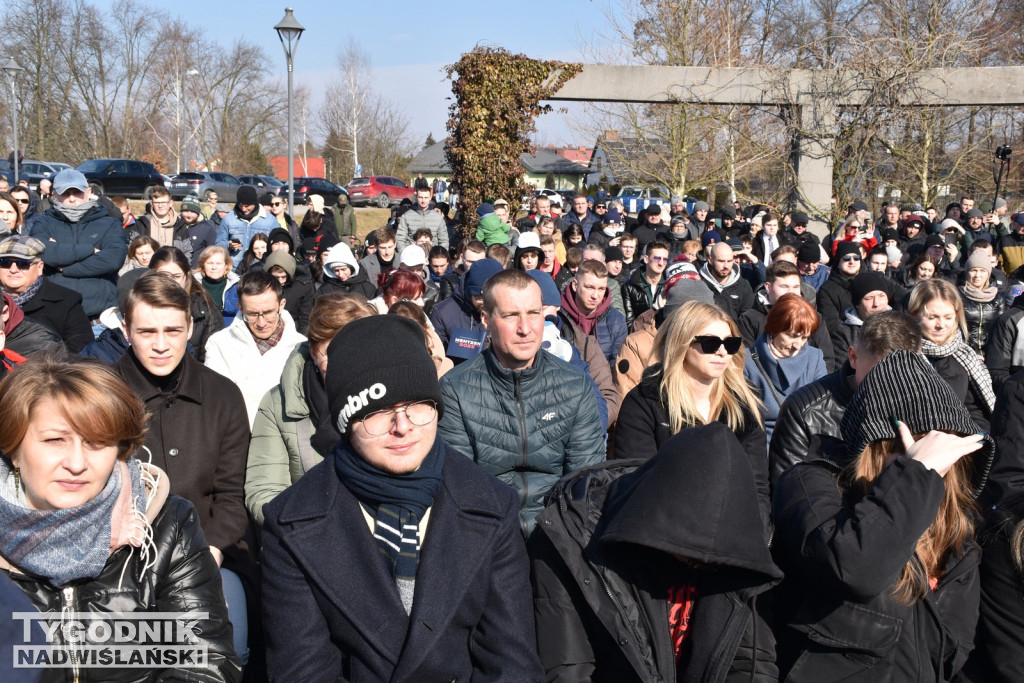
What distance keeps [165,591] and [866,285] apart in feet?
18.9

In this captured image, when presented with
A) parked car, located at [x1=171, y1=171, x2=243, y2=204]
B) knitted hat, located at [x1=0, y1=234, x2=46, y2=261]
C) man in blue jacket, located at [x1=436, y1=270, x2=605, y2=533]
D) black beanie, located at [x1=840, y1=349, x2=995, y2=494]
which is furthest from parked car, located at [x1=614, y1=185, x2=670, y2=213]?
black beanie, located at [x1=840, y1=349, x2=995, y2=494]

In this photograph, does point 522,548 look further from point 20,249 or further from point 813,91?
point 813,91

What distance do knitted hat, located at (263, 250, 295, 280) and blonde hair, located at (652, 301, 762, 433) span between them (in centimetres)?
471

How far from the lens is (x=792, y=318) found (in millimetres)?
5207

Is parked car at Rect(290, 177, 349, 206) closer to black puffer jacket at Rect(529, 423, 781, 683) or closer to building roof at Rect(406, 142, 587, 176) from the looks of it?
building roof at Rect(406, 142, 587, 176)

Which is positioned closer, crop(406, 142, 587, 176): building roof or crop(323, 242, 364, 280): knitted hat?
crop(323, 242, 364, 280): knitted hat

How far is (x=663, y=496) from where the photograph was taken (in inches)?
88.8

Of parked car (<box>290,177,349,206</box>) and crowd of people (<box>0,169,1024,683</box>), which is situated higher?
parked car (<box>290,177,349,206</box>)

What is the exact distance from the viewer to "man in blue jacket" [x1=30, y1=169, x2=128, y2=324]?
23.0ft

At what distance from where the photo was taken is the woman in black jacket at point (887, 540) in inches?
88.0

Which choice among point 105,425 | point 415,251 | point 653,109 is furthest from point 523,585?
point 653,109

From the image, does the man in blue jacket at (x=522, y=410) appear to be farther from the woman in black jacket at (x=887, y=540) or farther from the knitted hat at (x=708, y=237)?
the knitted hat at (x=708, y=237)

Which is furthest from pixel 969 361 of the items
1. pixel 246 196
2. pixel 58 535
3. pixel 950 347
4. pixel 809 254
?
pixel 246 196
